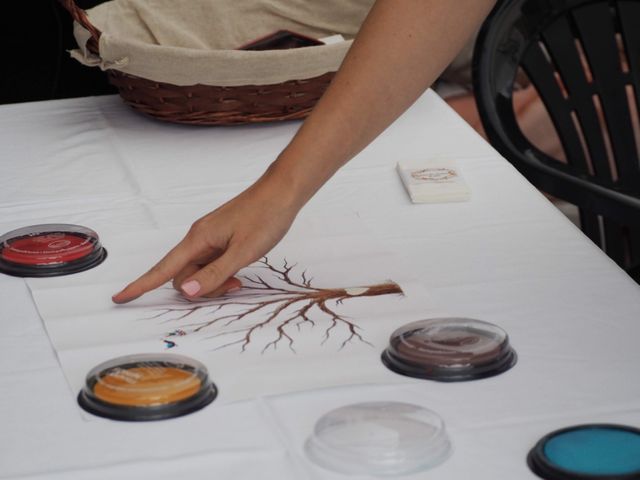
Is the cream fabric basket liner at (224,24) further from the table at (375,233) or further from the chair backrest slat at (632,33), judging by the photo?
the chair backrest slat at (632,33)

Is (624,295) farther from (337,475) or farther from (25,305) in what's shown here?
(25,305)

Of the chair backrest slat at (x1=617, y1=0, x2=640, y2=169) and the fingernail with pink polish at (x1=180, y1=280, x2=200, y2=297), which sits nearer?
the fingernail with pink polish at (x1=180, y1=280, x2=200, y2=297)

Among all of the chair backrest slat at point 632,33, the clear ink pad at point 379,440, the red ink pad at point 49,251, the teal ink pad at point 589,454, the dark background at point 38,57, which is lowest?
the dark background at point 38,57

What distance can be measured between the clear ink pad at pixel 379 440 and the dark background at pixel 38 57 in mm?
1917

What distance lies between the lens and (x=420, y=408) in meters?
0.95

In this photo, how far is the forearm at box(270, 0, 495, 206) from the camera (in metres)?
1.25

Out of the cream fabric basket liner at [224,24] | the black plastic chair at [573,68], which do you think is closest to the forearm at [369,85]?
the cream fabric basket liner at [224,24]

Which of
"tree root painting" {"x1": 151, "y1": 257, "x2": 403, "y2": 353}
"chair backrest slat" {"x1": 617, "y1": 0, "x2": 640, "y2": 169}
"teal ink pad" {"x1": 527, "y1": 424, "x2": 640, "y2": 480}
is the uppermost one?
"chair backrest slat" {"x1": 617, "y1": 0, "x2": 640, "y2": 169}

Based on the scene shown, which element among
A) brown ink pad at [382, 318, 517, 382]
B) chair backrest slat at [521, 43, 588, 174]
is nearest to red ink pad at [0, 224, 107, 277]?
brown ink pad at [382, 318, 517, 382]

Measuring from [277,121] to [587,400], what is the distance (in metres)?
0.98

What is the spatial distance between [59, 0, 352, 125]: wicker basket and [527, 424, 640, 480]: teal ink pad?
0.99 metres

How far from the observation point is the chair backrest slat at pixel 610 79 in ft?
6.68

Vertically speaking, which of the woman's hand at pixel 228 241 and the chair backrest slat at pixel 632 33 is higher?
the chair backrest slat at pixel 632 33

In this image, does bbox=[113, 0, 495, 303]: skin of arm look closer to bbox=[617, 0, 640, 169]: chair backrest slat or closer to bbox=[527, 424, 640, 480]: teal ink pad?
bbox=[527, 424, 640, 480]: teal ink pad
